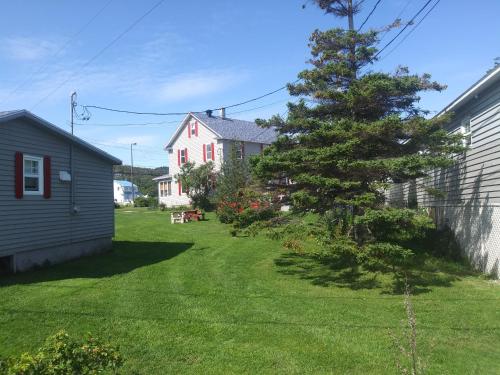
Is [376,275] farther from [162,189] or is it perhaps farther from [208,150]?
[162,189]

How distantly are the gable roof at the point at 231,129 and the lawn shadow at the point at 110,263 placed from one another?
59.9 ft

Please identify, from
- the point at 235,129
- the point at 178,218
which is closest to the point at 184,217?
the point at 178,218

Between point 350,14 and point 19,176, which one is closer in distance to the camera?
point 19,176

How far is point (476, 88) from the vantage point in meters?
10.4

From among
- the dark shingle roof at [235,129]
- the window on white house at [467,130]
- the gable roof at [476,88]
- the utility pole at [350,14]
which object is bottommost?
the window on white house at [467,130]

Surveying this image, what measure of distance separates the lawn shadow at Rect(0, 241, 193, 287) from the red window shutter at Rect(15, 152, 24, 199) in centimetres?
192

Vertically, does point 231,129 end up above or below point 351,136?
above

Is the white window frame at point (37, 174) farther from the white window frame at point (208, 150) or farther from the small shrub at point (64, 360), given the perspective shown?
the white window frame at point (208, 150)

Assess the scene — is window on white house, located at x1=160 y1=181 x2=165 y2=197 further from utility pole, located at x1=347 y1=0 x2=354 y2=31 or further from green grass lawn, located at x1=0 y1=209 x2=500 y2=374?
utility pole, located at x1=347 y1=0 x2=354 y2=31

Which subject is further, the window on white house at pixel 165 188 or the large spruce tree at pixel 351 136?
the window on white house at pixel 165 188

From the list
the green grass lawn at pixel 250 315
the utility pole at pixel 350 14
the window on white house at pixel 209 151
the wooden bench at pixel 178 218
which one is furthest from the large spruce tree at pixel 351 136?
the window on white house at pixel 209 151

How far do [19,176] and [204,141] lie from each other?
78.1 feet

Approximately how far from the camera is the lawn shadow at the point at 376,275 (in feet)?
30.9

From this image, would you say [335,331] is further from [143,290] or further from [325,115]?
[325,115]
